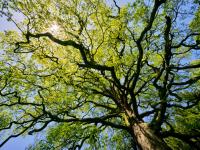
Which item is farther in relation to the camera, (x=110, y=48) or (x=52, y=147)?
(x=110, y=48)

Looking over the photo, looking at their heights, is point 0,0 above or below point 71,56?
above

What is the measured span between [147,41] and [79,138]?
652 cm

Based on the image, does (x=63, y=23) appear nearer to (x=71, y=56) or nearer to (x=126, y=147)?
(x=71, y=56)

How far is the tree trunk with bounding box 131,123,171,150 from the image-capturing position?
428 inches

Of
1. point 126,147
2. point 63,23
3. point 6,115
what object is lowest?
point 126,147

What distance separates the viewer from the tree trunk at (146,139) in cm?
1087

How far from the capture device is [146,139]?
11.3m

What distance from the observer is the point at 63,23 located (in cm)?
1459

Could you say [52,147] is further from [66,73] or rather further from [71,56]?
[71,56]

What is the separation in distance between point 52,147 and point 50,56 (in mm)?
5327

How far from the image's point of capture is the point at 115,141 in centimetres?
1712

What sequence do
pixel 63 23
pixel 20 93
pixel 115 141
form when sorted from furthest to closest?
pixel 115 141 < pixel 20 93 < pixel 63 23

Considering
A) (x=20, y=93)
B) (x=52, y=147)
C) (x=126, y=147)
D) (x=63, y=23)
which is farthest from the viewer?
(x=126, y=147)

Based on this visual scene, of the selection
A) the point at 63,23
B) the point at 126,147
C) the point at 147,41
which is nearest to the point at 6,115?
the point at 63,23
